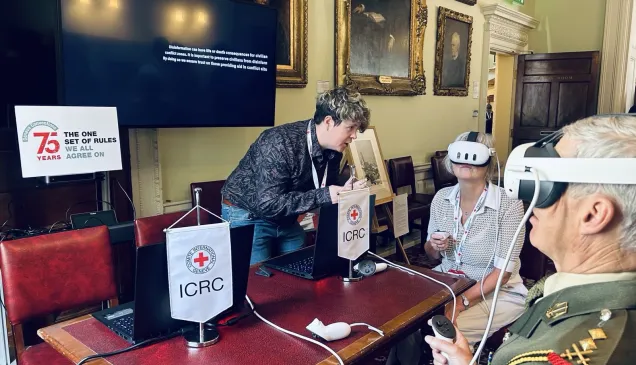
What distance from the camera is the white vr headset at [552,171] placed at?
86cm

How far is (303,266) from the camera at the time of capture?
6.29ft

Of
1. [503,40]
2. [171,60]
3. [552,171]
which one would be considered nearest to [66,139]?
[171,60]

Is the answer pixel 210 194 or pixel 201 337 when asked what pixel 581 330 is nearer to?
pixel 201 337

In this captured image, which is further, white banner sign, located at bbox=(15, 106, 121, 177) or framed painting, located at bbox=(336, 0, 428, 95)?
framed painting, located at bbox=(336, 0, 428, 95)

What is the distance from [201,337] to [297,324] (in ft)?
0.93

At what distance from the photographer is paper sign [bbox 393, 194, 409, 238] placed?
365cm

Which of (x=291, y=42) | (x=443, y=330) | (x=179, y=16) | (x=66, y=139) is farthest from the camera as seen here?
(x=291, y=42)

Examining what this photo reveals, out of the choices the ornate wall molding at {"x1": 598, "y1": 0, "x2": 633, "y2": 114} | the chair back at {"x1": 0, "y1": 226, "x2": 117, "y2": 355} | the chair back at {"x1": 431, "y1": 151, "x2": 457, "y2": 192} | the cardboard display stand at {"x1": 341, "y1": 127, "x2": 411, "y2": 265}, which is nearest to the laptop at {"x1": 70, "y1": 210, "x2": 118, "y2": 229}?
the chair back at {"x1": 0, "y1": 226, "x2": 117, "y2": 355}

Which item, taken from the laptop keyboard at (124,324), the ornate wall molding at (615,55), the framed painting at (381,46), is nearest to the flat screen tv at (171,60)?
the framed painting at (381,46)

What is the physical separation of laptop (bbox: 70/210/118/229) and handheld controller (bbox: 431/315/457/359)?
1.96 m

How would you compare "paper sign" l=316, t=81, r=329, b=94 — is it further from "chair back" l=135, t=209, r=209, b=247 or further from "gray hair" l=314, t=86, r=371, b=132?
"chair back" l=135, t=209, r=209, b=247

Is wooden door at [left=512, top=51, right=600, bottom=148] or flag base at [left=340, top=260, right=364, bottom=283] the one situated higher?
wooden door at [left=512, top=51, right=600, bottom=148]

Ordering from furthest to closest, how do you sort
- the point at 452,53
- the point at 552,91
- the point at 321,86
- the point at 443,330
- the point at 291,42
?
the point at 552,91
the point at 452,53
the point at 321,86
the point at 291,42
the point at 443,330

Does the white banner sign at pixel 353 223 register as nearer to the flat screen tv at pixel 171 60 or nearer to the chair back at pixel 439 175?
the flat screen tv at pixel 171 60
